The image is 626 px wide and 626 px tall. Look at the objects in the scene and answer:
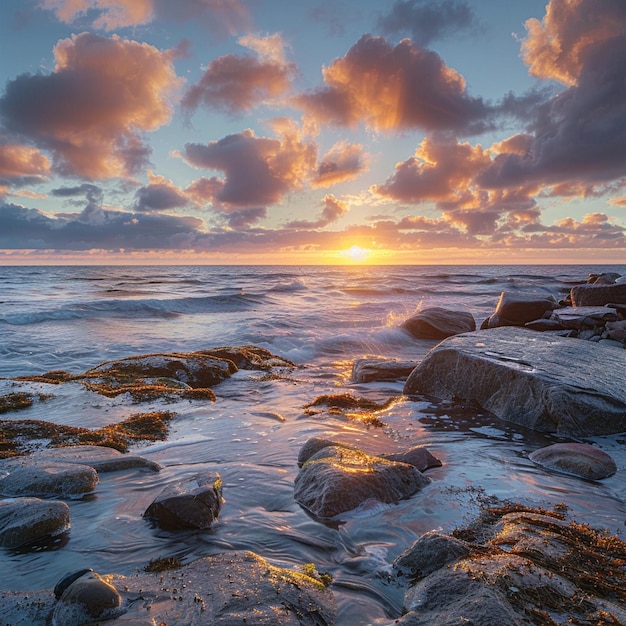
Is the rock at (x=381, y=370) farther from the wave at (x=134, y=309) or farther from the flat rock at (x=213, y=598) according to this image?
the wave at (x=134, y=309)

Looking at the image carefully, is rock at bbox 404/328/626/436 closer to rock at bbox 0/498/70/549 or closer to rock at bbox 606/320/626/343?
rock at bbox 606/320/626/343

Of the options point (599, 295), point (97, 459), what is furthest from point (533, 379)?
point (599, 295)

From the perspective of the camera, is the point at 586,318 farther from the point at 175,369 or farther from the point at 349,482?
the point at 175,369

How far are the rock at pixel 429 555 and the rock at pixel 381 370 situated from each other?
7938 mm

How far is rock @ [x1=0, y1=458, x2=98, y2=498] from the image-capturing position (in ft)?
15.2

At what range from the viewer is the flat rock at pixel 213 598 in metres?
2.56

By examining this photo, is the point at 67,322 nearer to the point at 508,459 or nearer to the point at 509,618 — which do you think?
the point at 508,459

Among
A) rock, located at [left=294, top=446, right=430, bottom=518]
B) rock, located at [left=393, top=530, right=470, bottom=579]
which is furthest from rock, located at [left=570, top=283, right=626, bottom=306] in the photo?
rock, located at [left=393, top=530, right=470, bottom=579]

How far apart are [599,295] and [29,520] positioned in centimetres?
1708

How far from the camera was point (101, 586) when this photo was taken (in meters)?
2.72

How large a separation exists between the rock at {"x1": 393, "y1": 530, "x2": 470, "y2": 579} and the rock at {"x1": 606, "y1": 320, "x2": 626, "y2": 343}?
10626 mm

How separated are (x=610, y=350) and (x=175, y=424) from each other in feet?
28.8

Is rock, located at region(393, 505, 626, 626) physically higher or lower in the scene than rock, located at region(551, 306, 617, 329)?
lower

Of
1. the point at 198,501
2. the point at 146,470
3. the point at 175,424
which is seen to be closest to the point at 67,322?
the point at 175,424
